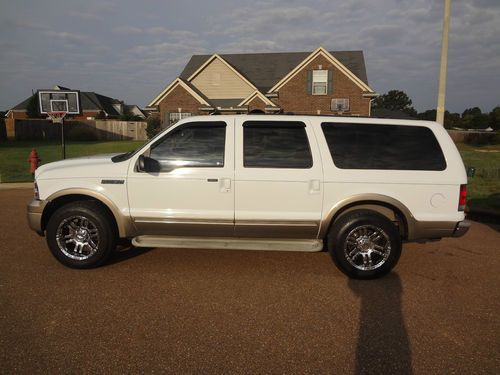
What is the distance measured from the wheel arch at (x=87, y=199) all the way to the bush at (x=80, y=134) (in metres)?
34.1

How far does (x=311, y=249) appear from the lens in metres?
4.17

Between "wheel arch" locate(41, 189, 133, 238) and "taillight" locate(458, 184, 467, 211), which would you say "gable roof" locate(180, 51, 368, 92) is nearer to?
"wheel arch" locate(41, 189, 133, 238)

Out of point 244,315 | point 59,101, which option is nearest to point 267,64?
point 59,101

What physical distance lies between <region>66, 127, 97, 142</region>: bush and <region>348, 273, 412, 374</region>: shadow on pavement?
119 ft

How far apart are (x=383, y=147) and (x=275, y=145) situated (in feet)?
4.18

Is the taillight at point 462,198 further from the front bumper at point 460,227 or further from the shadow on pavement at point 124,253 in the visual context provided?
the shadow on pavement at point 124,253

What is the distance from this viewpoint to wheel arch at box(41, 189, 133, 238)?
4.28 m

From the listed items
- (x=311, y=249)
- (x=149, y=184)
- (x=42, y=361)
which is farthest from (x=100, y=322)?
(x=311, y=249)

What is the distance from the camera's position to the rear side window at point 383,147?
164 inches

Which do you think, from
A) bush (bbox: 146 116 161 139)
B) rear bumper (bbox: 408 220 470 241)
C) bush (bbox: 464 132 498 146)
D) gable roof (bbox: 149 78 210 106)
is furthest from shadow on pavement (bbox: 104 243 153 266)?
bush (bbox: 464 132 498 146)

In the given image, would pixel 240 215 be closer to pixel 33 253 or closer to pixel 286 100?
pixel 33 253

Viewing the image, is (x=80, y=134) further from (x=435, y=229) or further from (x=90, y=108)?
(x=435, y=229)

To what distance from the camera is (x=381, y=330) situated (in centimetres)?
317

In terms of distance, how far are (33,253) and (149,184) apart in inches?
85.2
